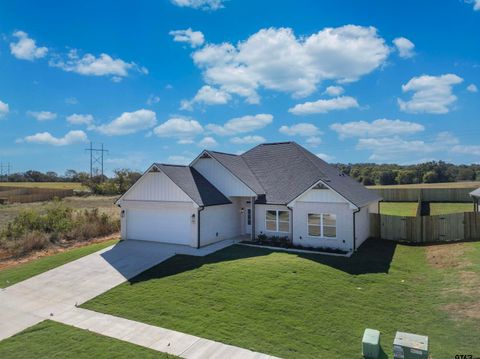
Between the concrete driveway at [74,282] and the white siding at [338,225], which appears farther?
the white siding at [338,225]

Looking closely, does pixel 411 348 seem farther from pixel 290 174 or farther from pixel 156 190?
pixel 290 174

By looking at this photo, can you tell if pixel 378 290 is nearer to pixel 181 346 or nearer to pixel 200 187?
pixel 181 346

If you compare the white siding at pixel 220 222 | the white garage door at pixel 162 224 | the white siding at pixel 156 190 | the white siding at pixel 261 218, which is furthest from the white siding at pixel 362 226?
the white siding at pixel 156 190

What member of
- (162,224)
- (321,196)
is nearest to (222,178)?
(162,224)

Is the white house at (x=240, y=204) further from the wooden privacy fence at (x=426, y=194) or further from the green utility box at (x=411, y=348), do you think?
the wooden privacy fence at (x=426, y=194)

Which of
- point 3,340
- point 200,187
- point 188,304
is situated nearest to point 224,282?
point 188,304

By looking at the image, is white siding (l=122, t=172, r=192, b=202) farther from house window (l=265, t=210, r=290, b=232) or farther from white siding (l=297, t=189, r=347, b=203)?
white siding (l=297, t=189, r=347, b=203)

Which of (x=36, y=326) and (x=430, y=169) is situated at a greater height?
(x=430, y=169)
